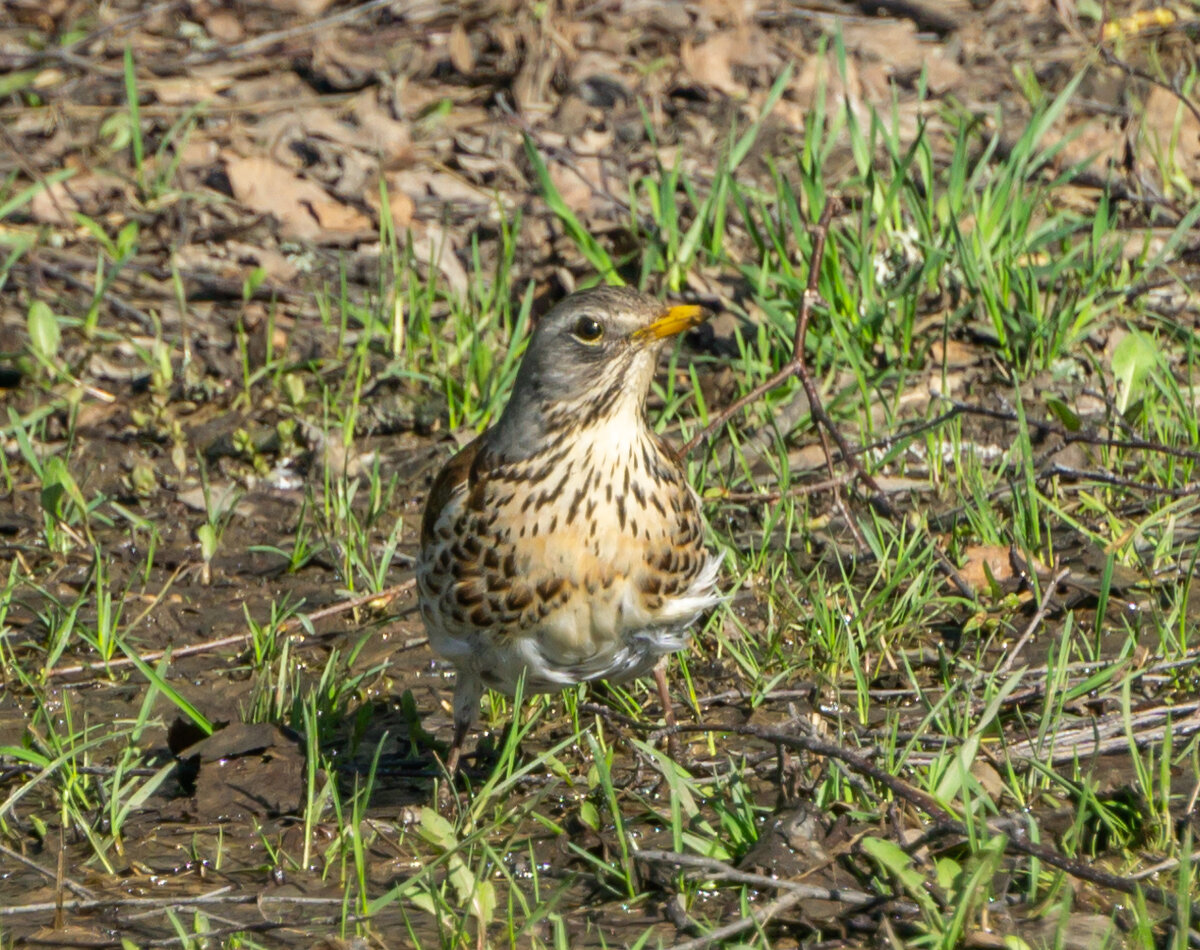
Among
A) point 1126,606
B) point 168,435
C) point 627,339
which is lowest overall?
point 168,435

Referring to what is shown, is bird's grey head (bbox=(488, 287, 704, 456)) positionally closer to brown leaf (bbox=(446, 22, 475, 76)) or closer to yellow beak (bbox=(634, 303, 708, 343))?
yellow beak (bbox=(634, 303, 708, 343))

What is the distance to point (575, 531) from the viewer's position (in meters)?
4.38

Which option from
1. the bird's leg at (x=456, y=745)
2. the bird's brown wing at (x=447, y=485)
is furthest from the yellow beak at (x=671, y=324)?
the bird's leg at (x=456, y=745)

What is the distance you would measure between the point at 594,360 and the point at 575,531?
19.0 inches

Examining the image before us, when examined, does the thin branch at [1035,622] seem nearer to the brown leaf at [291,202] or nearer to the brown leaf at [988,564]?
the brown leaf at [988,564]

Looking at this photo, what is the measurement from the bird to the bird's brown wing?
0.04 feet

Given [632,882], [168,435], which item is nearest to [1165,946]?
[632,882]

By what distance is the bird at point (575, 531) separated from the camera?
4395mm

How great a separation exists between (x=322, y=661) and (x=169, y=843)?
1.16 metres

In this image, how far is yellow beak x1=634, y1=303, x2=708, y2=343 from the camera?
452cm

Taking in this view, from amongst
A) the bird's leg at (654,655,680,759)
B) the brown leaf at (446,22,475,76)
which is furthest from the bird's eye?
the brown leaf at (446,22,475,76)

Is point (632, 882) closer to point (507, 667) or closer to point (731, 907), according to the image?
point (731, 907)

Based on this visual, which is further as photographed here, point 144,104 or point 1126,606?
point 144,104

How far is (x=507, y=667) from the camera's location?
14.8 ft
